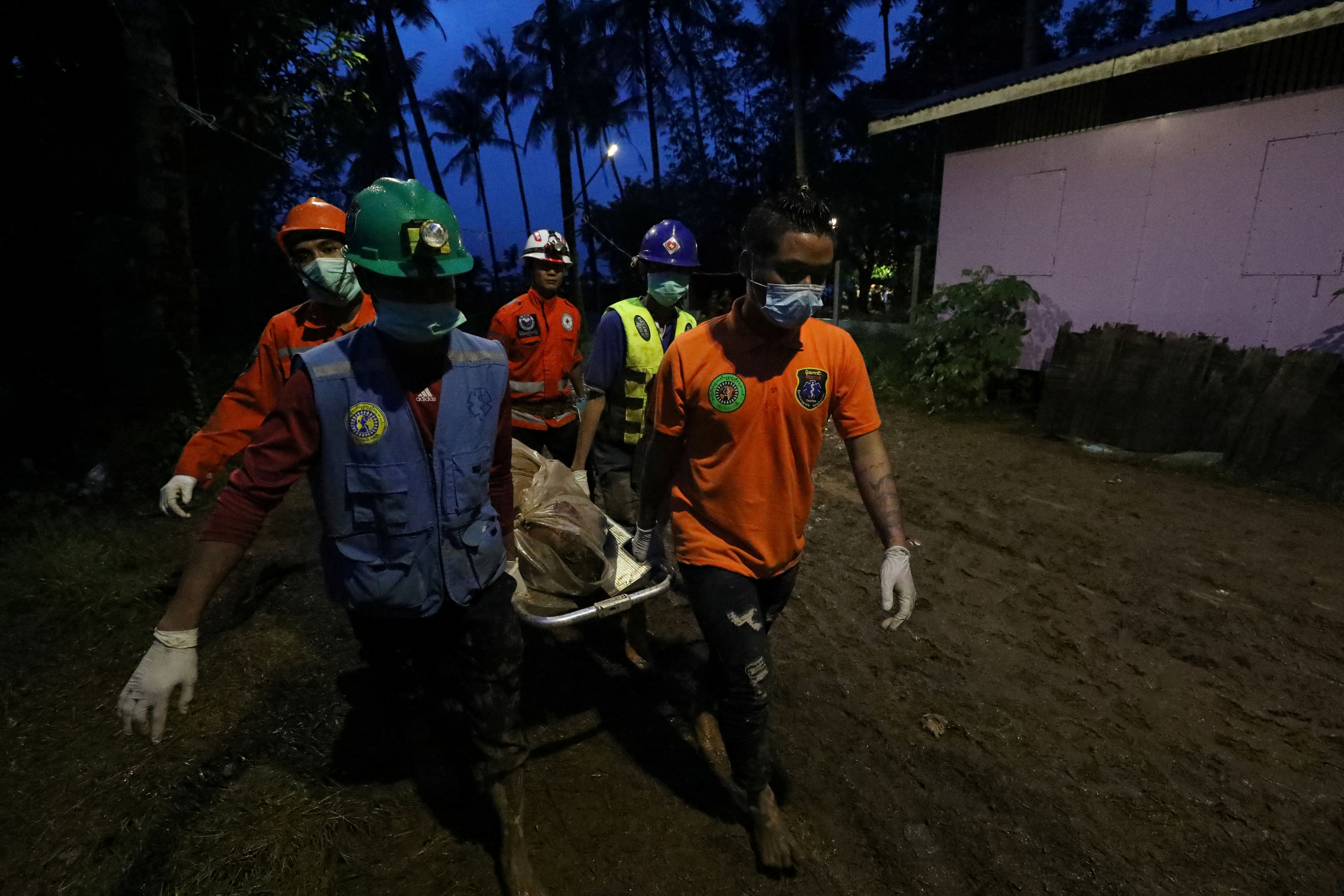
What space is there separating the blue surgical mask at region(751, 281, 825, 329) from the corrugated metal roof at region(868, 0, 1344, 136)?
6885 millimetres

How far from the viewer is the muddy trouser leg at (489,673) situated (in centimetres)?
213

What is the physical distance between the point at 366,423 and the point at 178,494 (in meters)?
1.27

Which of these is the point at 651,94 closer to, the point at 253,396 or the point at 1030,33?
the point at 1030,33

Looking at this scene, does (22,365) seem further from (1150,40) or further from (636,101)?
(636,101)

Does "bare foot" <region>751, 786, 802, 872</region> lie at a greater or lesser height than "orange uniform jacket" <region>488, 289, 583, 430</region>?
lesser

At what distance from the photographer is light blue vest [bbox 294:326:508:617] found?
6.07 feet

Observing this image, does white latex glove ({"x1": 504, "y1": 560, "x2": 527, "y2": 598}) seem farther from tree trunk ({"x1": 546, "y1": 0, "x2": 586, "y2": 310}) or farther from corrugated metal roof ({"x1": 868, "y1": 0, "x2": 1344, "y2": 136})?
tree trunk ({"x1": 546, "y1": 0, "x2": 586, "y2": 310})

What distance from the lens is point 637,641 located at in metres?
3.58

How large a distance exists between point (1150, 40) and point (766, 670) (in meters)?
8.74

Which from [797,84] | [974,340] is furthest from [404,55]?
[974,340]

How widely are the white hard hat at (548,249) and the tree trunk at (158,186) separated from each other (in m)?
4.54

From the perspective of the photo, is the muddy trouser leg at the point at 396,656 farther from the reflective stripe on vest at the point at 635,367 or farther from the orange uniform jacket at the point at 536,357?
the orange uniform jacket at the point at 536,357

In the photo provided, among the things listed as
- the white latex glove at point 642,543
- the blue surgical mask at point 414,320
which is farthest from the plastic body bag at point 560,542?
the blue surgical mask at point 414,320

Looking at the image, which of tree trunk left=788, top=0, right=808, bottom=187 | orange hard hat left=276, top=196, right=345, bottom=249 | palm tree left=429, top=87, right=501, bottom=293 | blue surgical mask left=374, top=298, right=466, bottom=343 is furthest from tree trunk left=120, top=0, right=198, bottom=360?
palm tree left=429, top=87, right=501, bottom=293
